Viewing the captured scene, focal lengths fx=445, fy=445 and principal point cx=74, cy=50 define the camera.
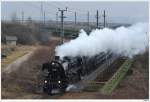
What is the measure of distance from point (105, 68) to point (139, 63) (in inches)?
200

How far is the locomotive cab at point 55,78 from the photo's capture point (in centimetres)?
2509

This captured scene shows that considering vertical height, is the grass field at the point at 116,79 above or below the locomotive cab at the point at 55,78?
below

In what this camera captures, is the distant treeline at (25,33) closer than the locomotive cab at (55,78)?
No

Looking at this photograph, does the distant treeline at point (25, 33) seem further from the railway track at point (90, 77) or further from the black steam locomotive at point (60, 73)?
the black steam locomotive at point (60, 73)

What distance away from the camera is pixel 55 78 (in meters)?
25.2

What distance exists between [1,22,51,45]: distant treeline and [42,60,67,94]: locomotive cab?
123ft

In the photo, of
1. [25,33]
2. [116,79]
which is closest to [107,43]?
[116,79]

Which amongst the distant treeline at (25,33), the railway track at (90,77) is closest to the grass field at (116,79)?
the railway track at (90,77)

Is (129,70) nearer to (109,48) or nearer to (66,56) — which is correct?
(109,48)

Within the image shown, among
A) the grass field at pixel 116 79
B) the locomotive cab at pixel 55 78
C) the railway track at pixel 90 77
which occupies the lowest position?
the grass field at pixel 116 79

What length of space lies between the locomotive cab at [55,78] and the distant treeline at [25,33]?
3745cm

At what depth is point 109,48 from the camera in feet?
122

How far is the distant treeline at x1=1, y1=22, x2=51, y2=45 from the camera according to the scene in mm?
63672

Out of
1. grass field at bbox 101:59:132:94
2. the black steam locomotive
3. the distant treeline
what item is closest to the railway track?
the black steam locomotive
